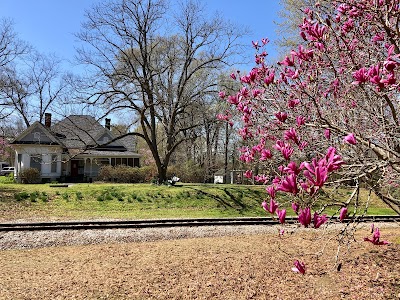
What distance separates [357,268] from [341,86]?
334 centimetres

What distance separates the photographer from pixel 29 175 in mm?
23906

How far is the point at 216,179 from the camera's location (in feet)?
139

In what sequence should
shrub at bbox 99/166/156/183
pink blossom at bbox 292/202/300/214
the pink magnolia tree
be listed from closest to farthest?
pink blossom at bbox 292/202/300/214, the pink magnolia tree, shrub at bbox 99/166/156/183

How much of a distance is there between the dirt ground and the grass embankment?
5.78m

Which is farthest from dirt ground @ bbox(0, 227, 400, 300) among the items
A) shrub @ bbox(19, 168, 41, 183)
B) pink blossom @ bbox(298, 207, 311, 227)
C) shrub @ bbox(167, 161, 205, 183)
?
shrub @ bbox(167, 161, 205, 183)

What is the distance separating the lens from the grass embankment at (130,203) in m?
14.2

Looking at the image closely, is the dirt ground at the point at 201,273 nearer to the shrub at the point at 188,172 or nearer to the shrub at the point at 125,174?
the shrub at the point at 125,174

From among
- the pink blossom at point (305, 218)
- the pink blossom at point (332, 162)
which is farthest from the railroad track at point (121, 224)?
the pink blossom at point (332, 162)

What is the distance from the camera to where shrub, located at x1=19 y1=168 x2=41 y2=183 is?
23.9m

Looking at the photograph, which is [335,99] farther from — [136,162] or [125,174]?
[136,162]

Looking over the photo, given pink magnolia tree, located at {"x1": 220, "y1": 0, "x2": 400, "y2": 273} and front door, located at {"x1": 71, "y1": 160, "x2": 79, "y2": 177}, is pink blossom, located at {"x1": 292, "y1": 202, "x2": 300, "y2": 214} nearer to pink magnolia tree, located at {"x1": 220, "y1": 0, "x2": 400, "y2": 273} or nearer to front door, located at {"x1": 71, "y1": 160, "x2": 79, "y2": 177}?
pink magnolia tree, located at {"x1": 220, "y1": 0, "x2": 400, "y2": 273}

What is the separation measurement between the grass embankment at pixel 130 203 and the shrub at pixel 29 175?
6.15m

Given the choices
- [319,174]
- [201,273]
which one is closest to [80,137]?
[201,273]

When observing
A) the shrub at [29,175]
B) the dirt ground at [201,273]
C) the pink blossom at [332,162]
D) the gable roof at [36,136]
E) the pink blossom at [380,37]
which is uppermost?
the gable roof at [36,136]
